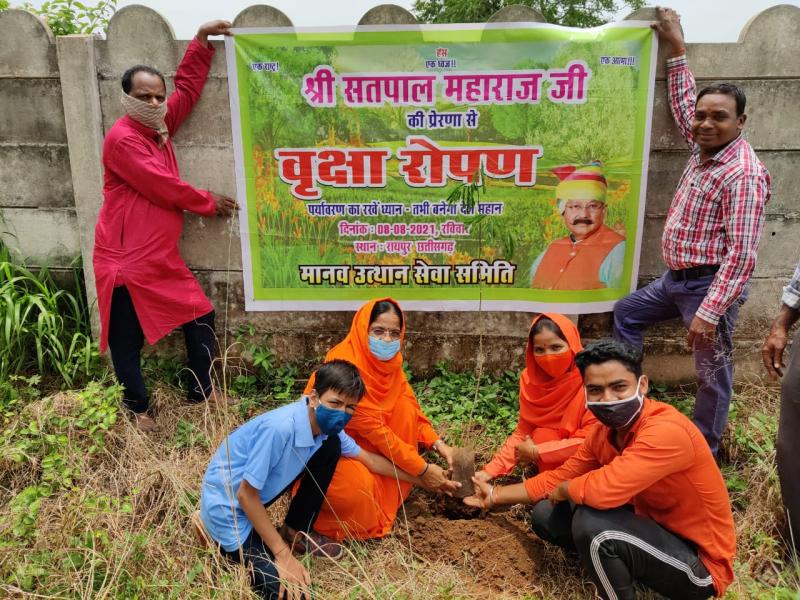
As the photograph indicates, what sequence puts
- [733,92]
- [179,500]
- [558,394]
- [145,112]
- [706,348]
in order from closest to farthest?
[179,500] < [733,92] < [558,394] < [706,348] < [145,112]

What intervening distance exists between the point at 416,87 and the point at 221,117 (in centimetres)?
124

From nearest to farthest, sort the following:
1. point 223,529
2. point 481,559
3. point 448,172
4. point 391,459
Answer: point 223,529 < point 481,559 < point 391,459 < point 448,172

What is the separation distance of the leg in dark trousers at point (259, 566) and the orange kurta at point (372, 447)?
38cm

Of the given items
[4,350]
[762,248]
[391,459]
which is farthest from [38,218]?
[762,248]

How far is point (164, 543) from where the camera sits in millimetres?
2479

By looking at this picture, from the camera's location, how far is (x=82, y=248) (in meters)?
3.71

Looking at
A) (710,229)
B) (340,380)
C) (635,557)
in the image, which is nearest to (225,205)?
(340,380)

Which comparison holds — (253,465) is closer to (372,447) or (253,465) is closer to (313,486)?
(313,486)

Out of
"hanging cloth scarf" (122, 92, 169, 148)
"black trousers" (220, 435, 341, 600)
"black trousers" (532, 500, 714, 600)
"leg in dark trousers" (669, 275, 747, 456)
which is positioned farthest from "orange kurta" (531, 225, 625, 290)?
"hanging cloth scarf" (122, 92, 169, 148)

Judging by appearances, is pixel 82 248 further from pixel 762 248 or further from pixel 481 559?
pixel 762 248

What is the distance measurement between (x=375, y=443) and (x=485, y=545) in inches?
28.1

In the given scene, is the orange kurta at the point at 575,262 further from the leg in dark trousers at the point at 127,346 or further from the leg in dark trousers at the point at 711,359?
the leg in dark trousers at the point at 127,346

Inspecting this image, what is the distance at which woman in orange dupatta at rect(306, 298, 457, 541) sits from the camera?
268cm

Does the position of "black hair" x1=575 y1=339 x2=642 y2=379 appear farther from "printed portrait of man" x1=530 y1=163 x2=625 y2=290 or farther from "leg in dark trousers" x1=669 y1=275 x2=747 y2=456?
"printed portrait of man" x1=530 y1=163 x2=625 y2=290
